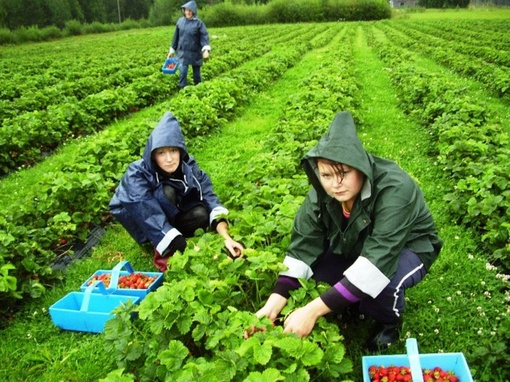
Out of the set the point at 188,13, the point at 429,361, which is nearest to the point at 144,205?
the point at 429,361

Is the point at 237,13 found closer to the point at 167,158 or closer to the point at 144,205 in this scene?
the point at 167,158

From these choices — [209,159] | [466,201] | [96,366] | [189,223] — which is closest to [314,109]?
[209,159]

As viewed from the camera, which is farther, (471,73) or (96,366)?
(471,73)

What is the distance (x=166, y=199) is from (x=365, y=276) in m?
2.14

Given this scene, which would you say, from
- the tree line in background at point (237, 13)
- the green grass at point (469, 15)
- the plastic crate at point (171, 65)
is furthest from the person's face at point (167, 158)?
the tree line in background at point (237, 13)

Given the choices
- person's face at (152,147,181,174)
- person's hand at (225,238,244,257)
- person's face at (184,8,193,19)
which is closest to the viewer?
person's hand at (225,238,244,257)

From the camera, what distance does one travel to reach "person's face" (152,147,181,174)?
3716mm

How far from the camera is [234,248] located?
134 inches

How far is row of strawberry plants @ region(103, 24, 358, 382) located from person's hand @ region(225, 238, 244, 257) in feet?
0.27

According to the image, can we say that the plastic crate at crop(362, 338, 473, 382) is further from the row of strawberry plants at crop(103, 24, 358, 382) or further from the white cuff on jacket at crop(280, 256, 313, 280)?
the white cuff on jacket at crop(280, 256, 313, 280)

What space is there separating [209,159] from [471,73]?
988 cm

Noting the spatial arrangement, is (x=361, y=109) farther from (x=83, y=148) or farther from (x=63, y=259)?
(x=63, y=259)

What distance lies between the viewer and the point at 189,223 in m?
4.09

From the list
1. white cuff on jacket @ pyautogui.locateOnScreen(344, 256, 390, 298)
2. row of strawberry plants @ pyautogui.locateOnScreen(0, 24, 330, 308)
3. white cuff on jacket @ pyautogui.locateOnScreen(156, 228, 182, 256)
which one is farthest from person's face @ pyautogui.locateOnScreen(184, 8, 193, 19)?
white cuff on jacket @ pyautogui.locateOnScreen(344, 256, 390, 298)
